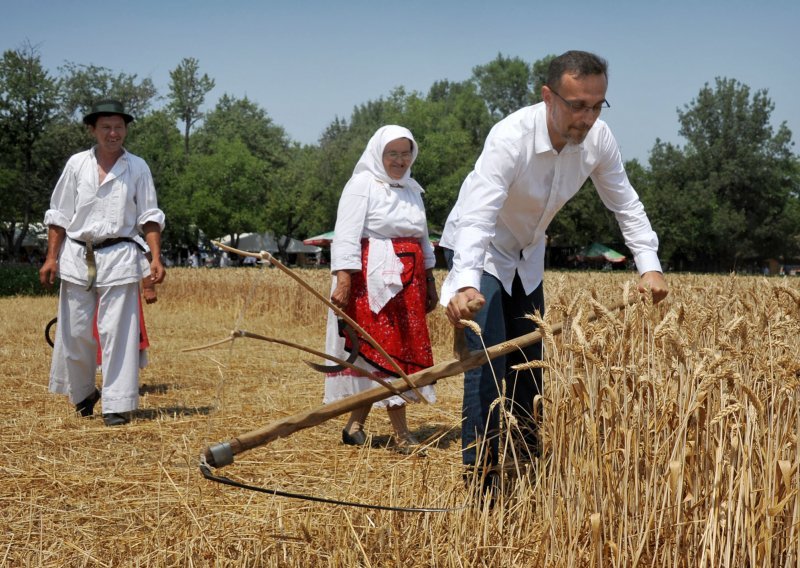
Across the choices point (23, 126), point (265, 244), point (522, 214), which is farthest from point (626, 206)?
point (265, 244)

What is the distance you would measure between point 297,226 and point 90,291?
59788mm

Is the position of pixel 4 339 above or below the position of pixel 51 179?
below

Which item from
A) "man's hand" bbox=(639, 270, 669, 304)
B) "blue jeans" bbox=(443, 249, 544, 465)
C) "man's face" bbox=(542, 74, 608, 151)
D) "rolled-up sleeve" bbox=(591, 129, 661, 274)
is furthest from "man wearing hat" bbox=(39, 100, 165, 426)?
"man's hand" bbox=(639, 270, 669, 304)

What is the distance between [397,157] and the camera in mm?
5211

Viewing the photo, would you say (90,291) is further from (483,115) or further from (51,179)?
(483,115)

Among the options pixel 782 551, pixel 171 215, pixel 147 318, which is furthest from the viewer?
pixel 171 215

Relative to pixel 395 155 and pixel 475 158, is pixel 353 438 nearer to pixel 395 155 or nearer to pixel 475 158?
pixel 395 155

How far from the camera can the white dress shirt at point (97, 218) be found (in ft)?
19.1

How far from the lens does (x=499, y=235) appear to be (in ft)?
11.9

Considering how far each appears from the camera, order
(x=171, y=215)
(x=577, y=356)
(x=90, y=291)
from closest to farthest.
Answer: (x=577, y=356)
(x=90, y=291)
(x=171, y=215)

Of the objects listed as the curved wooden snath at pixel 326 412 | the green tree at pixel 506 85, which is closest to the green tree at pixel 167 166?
the green tree at pixel 506 85

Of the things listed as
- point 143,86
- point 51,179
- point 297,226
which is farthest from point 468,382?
point 297,226

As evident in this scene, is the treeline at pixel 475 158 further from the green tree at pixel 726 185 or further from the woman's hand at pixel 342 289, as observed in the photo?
the woman's hand at pixel 342 289

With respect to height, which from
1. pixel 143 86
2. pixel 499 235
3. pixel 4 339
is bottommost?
pixel 4 339
